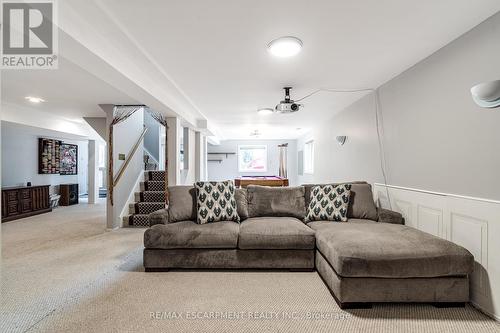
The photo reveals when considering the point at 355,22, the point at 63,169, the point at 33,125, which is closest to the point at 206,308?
the point at 355,22

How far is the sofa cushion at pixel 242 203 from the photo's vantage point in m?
3.37

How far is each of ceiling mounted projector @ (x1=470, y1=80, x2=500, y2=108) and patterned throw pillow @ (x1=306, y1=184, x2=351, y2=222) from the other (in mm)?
Result: 1624

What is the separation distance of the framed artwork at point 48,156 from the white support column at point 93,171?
3.13 feet

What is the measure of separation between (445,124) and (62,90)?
5.21 meters

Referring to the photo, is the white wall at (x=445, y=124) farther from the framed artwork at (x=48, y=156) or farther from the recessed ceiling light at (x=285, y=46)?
the framed artwork at (x=48, y=156)

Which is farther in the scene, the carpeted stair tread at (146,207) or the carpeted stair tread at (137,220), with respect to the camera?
the carpeted stair tread at (146,207)

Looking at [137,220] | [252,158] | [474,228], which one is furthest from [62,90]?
[252,158]

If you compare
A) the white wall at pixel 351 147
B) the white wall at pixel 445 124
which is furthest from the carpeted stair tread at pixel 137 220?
the white wall at pixel 445 124

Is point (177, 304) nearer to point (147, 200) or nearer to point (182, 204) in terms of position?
point (182, 204)

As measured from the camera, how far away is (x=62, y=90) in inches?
162

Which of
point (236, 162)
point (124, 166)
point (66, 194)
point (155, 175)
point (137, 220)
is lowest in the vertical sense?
point (137, 220)

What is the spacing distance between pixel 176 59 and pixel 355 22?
1.78m

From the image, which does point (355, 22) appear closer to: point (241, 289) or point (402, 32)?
point (402, 32)

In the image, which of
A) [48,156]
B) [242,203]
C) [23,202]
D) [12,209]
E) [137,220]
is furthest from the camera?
[48,156]
